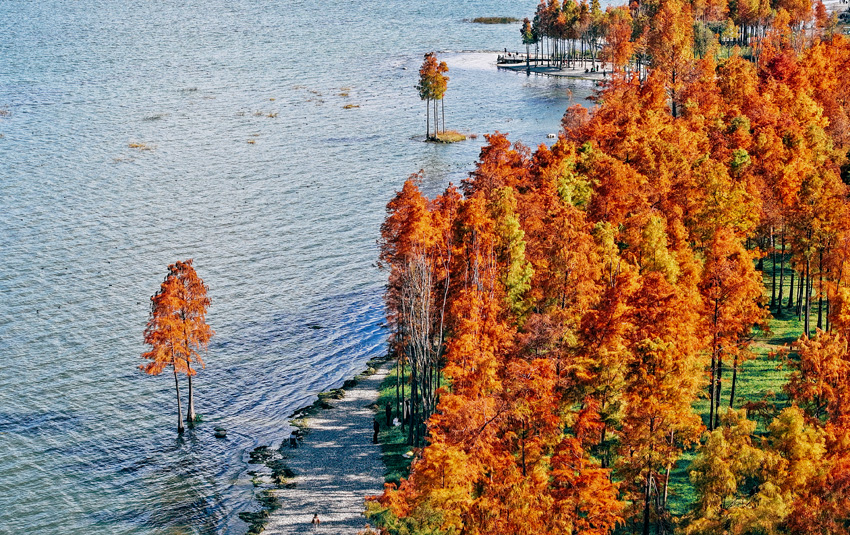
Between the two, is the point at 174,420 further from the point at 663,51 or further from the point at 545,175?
the point at 663,51

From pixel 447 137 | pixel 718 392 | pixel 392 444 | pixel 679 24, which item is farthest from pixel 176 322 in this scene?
pixel 679 24

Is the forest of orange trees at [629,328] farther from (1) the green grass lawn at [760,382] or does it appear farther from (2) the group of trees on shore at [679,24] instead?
(2) the group of trees on shore at [679,24]

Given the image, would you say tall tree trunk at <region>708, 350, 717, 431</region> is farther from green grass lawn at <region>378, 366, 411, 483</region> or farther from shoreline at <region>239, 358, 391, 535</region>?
shoreline at <region>239, 358, 391, 535</region>

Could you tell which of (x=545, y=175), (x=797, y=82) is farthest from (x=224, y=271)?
(x=797, y=82)

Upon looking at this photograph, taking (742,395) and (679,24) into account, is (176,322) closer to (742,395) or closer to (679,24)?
(742,395)

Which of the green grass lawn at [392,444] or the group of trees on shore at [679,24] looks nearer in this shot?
the green grass lawn at [392,444]

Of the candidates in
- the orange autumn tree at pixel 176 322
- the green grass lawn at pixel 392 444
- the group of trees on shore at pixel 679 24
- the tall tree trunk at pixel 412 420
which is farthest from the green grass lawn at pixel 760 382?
the group of trees on shore at pixel 679 24
